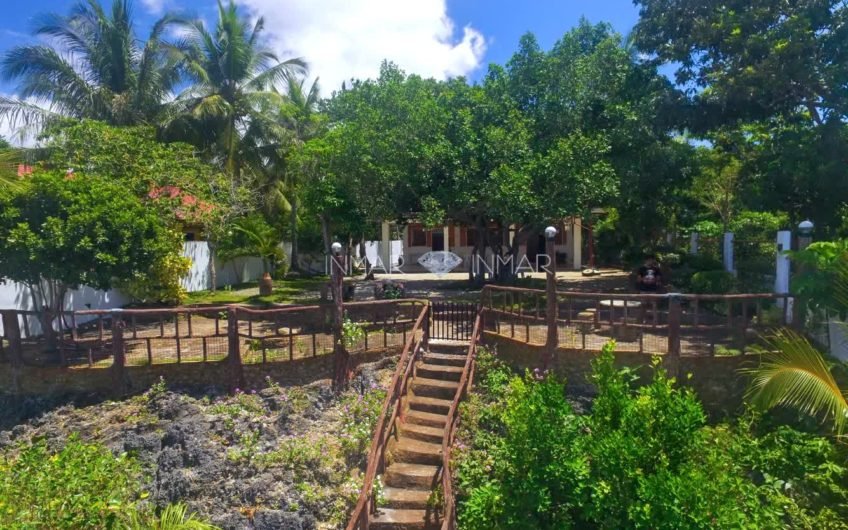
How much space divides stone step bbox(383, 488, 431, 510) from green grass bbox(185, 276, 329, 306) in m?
9.69

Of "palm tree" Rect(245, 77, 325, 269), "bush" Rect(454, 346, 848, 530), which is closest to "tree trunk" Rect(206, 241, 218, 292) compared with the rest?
"palm tree" Rect(245, 77, 325, 269)

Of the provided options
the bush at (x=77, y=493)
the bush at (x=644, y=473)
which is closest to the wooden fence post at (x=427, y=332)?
the bush at (x=644, y=473)

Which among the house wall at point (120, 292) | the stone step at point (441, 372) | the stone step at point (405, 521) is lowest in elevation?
the stone step at point (405, 521)

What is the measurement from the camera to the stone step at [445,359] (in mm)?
9656

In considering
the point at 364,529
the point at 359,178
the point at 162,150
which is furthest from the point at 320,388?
the point at 162,150

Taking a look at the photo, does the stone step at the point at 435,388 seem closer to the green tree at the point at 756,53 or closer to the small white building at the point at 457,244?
the green tree at the point at 756,53

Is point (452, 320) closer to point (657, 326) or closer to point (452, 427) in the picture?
point (452, 427)

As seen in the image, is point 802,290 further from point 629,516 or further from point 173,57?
point 173,57

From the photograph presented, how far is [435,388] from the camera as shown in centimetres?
918

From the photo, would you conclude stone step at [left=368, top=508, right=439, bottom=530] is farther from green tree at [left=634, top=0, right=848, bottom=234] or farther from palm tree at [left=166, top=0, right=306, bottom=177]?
palm tree at [left=166, top=0, right=306, bottom=177]

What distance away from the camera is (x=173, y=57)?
20.5 m

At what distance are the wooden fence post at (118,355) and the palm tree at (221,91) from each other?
11.7m

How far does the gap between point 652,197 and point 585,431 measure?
11263mm

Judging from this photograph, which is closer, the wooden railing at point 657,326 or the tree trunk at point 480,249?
the wooden railing at point 657,326
